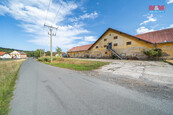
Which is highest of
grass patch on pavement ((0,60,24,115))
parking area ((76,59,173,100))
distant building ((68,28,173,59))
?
distant building ((68,28,173,59))

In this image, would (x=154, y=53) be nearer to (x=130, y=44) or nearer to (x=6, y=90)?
(x=130, y=44)

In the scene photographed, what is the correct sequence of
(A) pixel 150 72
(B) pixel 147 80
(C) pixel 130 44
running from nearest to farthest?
(B) pixel 147 80, (A) pixel 150 72, (C) pixel 130 44

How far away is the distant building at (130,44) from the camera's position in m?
13.0

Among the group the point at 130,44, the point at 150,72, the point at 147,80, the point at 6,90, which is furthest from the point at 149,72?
the point at 130,44

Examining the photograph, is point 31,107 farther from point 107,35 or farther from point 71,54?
point 71,54

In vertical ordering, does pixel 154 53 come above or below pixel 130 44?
below

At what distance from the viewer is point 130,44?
55.0 feet

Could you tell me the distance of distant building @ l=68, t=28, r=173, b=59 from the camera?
42.7ft

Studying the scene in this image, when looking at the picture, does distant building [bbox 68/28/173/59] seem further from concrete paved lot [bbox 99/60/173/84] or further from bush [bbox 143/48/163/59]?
concrete paved lot [bbox 99/60/173/84]

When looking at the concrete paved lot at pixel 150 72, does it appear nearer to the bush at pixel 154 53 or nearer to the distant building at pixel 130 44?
the bush at pixel 154 53

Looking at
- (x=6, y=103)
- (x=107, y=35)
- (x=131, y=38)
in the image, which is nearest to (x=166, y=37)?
(x=131, y=38)

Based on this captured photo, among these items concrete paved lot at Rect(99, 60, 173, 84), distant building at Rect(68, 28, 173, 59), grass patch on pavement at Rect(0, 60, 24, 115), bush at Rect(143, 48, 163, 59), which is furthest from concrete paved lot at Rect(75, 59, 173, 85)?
distant building at Rect(68, 28, 173, 59)

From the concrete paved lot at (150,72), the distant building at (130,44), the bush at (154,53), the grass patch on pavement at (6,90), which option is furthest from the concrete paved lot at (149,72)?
the distant building at (130,44)

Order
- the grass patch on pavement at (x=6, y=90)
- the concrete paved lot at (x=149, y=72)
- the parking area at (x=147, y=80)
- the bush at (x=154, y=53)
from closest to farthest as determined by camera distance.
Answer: the grass patch on pavement at (x=6, y=90) → the parking area at (x=147, y=80) → the concrete paved lot at (x=149, y=72) → the bush at (x=154, y=53)
